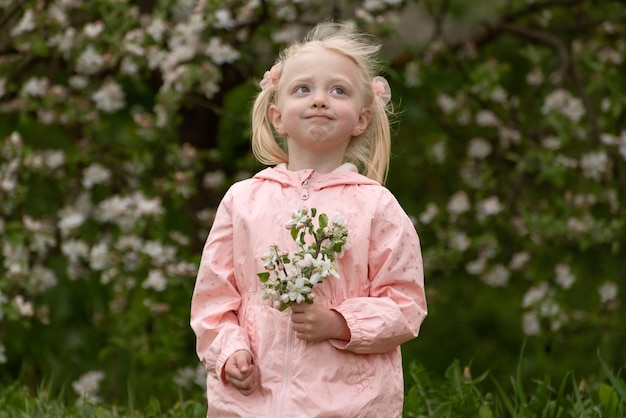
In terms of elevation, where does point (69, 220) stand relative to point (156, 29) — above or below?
below

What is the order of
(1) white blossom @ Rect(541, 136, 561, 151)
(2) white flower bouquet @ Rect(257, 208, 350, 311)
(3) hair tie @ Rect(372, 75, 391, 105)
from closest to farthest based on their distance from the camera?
(2) white flower bouquet @ Rect(257, 208, 350, 311)
(3) hair tie @ Rect(372, 75, 391, 105)
(1) white blossom @ Rect(541, 136, 561, 151)

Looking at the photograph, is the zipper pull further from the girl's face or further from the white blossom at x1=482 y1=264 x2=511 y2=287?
Answer: the white blossom at x1=482 y1=264 x2=511 y2=287

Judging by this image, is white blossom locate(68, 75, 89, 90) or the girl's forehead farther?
white blossom locate(68, 75, 89, 90)

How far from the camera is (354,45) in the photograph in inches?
116

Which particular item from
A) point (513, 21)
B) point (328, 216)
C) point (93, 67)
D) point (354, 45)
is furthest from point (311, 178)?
point (513, 21)

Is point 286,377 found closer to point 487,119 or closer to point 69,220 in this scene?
point 69,220

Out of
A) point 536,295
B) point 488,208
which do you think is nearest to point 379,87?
point 488,208

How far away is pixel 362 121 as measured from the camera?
9.79 feet

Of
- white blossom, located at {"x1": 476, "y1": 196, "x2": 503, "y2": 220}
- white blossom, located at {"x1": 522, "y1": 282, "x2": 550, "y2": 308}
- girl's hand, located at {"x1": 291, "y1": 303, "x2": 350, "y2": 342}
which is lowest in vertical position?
white blossom, located at {"x1": 522, "y1": 282, "x2": 550, "y2": 308}

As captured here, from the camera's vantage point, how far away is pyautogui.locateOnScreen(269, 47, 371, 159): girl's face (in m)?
2.85

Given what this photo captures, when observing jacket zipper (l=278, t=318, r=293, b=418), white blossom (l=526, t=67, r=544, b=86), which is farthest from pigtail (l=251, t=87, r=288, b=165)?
white blossom (l=526, t=67, r=544, b=86)

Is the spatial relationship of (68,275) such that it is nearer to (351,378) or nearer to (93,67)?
(93,67)

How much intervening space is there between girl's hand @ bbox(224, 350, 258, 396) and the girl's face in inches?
21.0

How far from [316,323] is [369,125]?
0.61m
